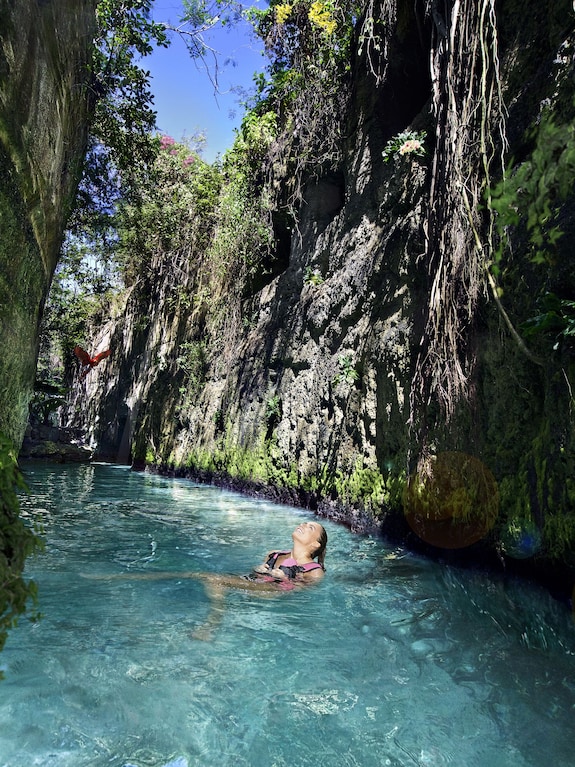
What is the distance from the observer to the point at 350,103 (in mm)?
9375

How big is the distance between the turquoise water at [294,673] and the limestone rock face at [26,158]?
4.76ft

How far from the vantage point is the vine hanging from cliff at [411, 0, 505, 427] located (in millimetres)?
4844

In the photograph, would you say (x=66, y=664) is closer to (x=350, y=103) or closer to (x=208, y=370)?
(x=350, y=103)

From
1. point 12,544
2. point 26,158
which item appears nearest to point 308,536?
point 12,544

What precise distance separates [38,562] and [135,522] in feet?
8.55

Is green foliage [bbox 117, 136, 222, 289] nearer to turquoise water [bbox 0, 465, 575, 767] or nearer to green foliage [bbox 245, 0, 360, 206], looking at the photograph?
green foliage [bbox 245, 0, 360, 206]

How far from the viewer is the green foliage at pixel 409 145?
6777 mm

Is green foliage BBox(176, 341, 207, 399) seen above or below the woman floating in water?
above

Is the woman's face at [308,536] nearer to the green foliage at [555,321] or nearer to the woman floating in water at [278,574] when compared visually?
the woman floating in water at [278,574]

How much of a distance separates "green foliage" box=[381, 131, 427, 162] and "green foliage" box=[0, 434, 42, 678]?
6.47 meters

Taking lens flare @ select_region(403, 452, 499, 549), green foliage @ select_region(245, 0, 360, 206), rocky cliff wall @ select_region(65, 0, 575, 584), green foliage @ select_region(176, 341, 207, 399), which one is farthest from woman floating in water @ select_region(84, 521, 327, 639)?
green foliage @ select_region(176, 341, 207, 399)

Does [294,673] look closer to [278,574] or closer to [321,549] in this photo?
[278,574]

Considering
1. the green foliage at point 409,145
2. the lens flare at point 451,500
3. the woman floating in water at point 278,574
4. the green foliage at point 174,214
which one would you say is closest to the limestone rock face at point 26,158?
the woman floating in water at point 278,574

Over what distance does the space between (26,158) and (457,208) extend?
364cm
